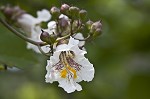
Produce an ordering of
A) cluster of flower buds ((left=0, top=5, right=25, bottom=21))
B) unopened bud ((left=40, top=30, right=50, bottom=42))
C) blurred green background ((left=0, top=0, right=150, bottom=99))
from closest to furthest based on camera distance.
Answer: unopened bud ((left=40, top=30, right=50, bottom=42))
cluster of flower buds ((left=0, top=5, right=25, bottom=21))
blurred green background ((left=0, top=0, right=150, bottom=99))

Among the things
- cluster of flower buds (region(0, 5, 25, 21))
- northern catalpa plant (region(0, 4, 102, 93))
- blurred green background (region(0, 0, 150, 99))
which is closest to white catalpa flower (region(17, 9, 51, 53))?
cluster of flower buds (region(0, 5, 25, 21))

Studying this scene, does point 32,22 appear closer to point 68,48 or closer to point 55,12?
point 55,12

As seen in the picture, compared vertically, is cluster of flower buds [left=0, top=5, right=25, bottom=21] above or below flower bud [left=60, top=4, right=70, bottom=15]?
above

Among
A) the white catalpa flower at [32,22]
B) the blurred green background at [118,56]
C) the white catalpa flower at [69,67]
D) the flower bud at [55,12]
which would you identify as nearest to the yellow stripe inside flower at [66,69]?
the white catalpa flower at [69,67]

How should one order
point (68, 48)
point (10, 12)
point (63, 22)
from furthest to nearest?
point (10, 12)
point (63, 22)
point (68, 48)

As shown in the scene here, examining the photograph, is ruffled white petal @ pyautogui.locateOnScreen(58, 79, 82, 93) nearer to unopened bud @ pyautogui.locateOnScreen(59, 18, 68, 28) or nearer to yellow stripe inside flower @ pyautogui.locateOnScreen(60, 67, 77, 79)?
yellow stripe inside flower @ pyautogui.locateOnScreen(60, 67, 77, 79)

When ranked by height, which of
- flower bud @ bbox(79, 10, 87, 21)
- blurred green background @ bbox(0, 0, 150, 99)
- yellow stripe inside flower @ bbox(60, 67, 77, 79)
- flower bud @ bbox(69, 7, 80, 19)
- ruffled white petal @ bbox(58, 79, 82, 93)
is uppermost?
blurred green background @ bbox(0, 0, 150, 99)

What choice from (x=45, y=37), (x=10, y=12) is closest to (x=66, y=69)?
(x=45, y=37)

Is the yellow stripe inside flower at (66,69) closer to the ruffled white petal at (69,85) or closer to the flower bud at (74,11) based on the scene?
the ruffled white petal at (69,85)
